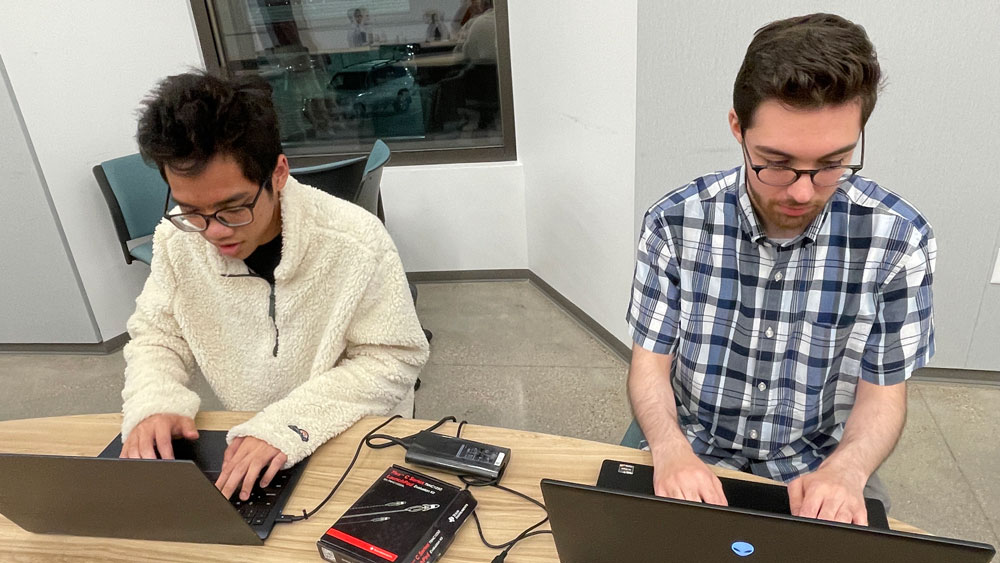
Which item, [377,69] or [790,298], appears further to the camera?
[377,69]

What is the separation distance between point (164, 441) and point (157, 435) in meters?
0.02

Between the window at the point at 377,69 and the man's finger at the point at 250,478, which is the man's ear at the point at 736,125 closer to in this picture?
the man's finger at the point at 250,478

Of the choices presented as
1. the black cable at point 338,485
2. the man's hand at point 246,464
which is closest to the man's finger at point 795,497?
the black cable at point 338,485

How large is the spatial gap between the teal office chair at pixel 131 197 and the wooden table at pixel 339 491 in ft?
5.49

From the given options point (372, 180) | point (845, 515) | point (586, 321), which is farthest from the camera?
point (586, 321)

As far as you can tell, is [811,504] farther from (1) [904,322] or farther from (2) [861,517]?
(1) [904,322]

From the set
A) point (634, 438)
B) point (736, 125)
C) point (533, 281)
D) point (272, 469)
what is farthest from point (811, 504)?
point (533, 281)

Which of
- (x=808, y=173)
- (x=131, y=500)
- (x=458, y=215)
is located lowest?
(x=458, y=215)

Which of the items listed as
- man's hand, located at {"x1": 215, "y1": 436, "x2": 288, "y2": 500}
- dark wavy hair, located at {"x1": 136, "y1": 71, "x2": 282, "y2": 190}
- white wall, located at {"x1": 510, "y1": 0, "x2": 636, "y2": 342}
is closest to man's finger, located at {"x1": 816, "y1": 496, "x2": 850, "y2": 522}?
man's hand, located at {"x1": 215, "y1": 436, "x2": 288, "y2": 500}

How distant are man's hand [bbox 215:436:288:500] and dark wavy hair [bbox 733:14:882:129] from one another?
937mm

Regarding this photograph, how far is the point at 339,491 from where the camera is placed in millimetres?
1032

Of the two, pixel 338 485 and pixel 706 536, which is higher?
pixel 706 536

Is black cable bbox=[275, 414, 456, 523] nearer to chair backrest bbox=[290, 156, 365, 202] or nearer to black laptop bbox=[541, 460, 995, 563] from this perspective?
black laptop bbox=[541, 460, 995, 563]

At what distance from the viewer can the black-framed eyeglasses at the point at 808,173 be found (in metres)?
0.98
